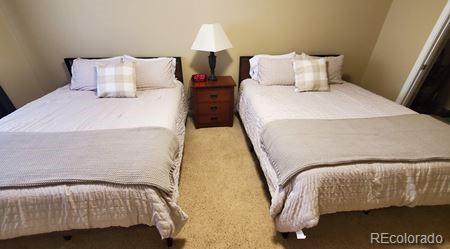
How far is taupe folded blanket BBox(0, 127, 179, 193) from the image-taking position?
Answer: 102cm

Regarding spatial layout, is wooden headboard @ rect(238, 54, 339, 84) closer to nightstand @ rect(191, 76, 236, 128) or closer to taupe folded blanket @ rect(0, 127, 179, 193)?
nightstand @ rect(191, 76, 236, 128)

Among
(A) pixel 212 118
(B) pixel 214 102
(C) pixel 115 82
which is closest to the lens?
(C) pixel 115 82

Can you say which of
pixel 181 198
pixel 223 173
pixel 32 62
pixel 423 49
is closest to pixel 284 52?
pixel 423 49

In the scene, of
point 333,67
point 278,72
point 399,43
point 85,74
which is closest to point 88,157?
point 85,74

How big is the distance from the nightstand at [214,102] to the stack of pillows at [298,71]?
0.36 m

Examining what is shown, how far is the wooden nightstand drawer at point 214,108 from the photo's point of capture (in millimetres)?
2408

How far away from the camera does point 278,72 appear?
2.28m

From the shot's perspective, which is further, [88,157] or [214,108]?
[214,108]

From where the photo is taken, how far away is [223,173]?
1.90 meters

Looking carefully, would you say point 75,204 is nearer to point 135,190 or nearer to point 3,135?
point 135,190

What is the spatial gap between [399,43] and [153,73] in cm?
286

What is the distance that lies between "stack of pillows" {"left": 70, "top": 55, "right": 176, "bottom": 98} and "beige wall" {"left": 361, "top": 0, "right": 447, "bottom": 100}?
8.68 ft

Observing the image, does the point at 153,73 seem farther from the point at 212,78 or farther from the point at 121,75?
the point at 212,78

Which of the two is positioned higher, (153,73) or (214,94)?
(153,73)
